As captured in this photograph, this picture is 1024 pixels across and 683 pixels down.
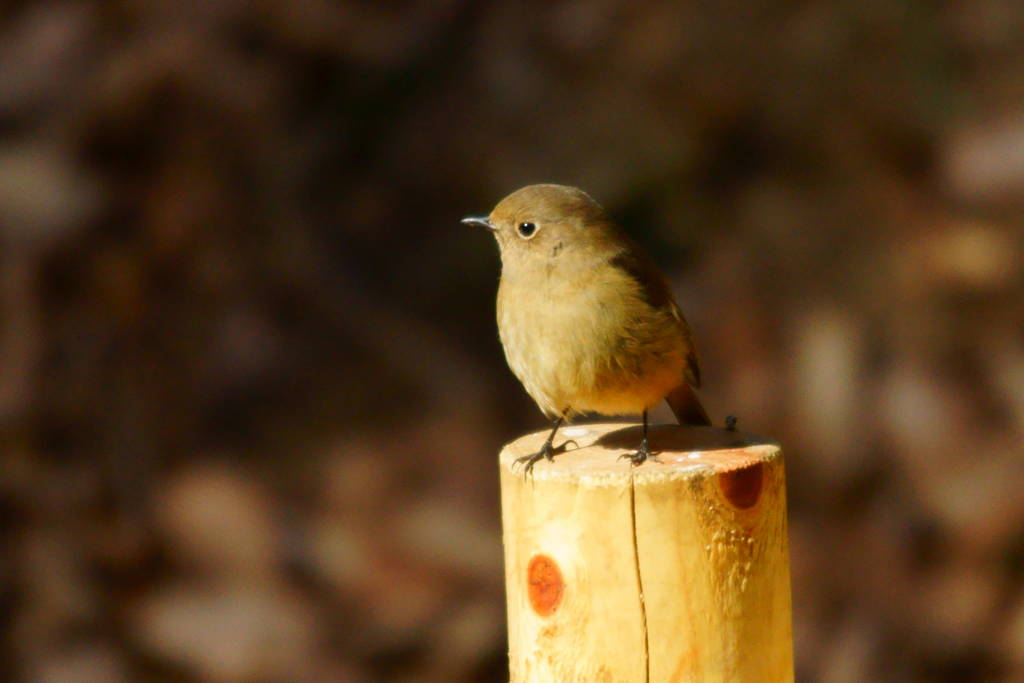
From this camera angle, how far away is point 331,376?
5758mm

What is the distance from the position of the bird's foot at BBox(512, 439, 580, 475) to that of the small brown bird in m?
0.32

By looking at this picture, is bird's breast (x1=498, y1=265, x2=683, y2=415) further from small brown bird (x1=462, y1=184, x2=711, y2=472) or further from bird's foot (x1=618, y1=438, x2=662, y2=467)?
bird's foot (x1=618, y1=438, x2=662, y2=467)

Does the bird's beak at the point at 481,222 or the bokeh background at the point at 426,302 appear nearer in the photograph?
the bird's beak at the point at 481,222

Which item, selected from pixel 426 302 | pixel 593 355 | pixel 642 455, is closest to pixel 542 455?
pixel 642 455

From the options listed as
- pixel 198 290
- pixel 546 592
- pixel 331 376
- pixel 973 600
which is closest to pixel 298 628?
pixel 331 376

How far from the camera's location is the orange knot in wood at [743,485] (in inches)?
92.2

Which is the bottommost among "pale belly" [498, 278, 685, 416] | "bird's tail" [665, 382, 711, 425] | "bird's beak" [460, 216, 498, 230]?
"bird's tail" [665, 382, 711, 425]

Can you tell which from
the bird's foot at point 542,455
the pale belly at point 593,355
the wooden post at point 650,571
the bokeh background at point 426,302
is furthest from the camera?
the bokeh background at point 426,302

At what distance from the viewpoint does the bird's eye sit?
3.36 m

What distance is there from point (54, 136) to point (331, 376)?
63.1 inches

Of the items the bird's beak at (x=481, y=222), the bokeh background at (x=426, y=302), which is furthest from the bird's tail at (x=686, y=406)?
the bokeh background at (x=426, y=302)

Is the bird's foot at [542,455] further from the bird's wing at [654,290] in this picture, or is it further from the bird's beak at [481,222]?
the bird's beak at [481,222]

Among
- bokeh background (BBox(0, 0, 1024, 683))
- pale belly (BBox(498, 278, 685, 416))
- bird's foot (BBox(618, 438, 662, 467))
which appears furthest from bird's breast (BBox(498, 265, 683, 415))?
bokeh background (BBox(0, 0, 1024, 683))

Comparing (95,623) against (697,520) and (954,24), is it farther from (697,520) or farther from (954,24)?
(954,24)
